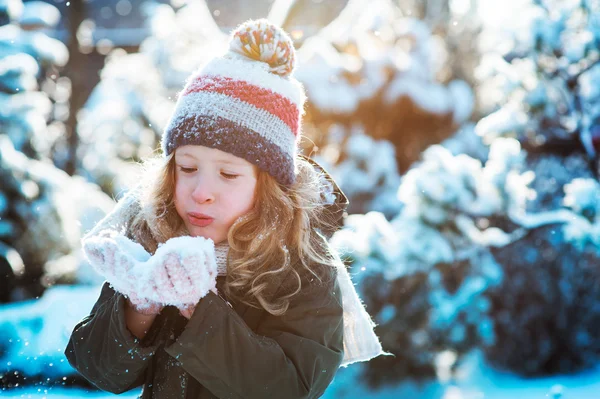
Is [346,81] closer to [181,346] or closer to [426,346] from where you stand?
[426,346]

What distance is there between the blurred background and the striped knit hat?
2.07 metres

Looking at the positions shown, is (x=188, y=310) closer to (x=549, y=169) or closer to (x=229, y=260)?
(x=229, y=260)

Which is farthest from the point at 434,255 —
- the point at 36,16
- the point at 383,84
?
the point at 36,16

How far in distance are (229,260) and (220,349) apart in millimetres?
329

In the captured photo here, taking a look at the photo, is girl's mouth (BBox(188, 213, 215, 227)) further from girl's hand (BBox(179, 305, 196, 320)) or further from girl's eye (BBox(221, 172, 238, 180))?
girl's hand (BBox(179, 305, 196, 320))

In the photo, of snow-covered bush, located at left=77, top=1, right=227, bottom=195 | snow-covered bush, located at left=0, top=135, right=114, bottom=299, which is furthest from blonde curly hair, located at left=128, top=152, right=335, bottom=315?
snow-covered bush, located at left=77, top=1, right=227, bottom=195

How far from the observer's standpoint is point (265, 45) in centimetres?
184

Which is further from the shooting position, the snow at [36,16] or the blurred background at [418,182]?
the snow at [36,16]

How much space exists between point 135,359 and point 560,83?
4.15 meters

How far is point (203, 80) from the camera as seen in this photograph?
1.82m

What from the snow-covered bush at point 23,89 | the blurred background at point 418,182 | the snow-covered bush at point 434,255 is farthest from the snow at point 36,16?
the snow-covered bush at point 434,255

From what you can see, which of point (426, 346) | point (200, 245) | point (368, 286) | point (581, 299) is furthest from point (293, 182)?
point (581, 299)

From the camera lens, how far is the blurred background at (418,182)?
4.15m

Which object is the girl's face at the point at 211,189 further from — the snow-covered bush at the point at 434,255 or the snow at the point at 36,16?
the snow at the point at 36,16
